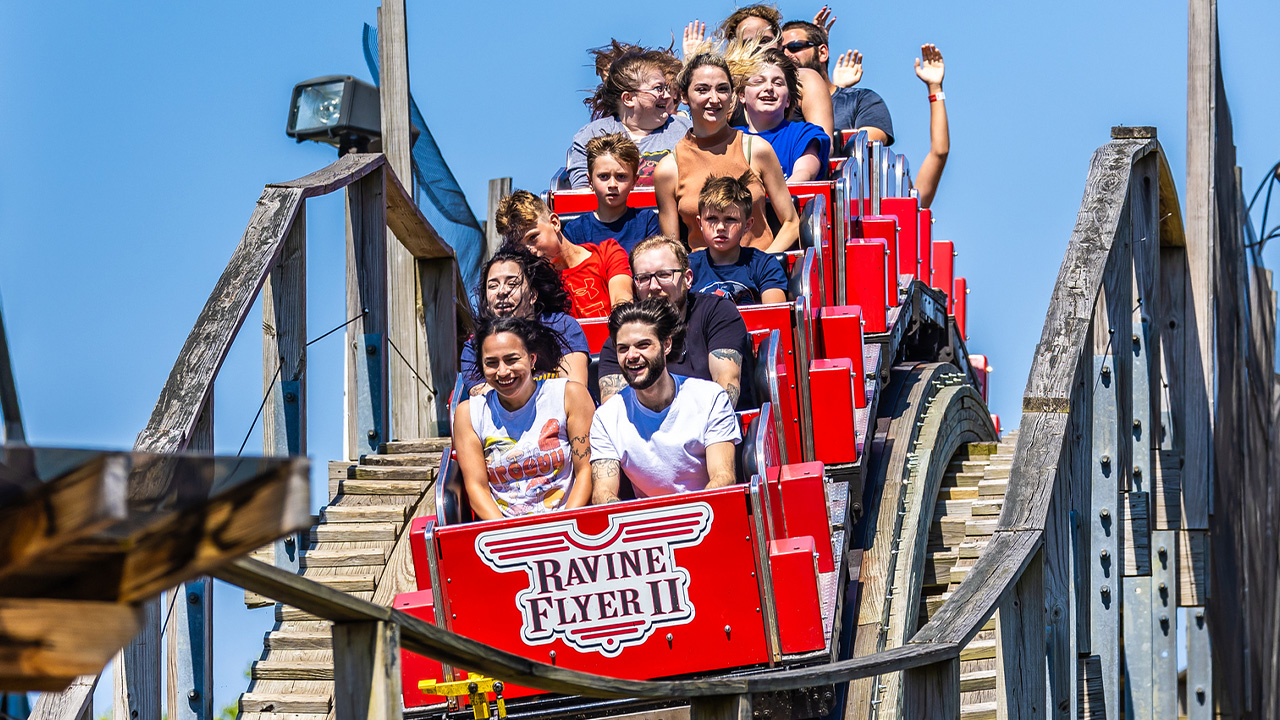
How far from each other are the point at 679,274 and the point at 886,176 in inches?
128

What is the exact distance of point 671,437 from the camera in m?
Answer: 4.16

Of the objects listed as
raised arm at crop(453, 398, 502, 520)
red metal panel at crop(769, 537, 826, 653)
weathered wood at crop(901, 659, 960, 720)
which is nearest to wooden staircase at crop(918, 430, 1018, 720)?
red metal panel at crop(769, 537, 826, 653)

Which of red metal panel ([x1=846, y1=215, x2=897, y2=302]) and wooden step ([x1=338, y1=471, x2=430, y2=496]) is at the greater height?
red metal panel ([x1=846, y1=215, x2=897, y2=302])

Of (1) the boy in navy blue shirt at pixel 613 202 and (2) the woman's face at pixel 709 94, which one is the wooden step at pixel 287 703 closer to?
(1) the boy in navy blue shirt at pixel 613 202

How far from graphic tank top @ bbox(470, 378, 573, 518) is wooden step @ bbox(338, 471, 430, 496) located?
39.1 inches

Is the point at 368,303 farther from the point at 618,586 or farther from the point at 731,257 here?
the point at 618,586

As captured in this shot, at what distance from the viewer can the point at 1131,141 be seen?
14.9ft

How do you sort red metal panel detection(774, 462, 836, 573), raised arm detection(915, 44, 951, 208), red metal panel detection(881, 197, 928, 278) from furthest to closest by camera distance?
1. raised arm detection(915, 44, 951, 208)
2. red metal panel detection(881, 197, 928, 278)
3. red metal panel detection(774, 462, 836, 573)

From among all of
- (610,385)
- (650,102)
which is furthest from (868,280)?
(610,385)

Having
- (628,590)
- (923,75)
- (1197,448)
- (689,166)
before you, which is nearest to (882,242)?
(689,166)

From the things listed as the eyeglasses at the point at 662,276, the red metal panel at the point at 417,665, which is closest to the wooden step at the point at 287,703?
the red metal panel at the point at 417,665

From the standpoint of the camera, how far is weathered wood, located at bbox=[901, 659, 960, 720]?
274cm

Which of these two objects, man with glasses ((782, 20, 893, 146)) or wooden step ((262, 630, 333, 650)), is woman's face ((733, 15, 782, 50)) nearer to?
man with glasses ((782, 20, 893, 146))

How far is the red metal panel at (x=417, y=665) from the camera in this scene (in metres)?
3.96
